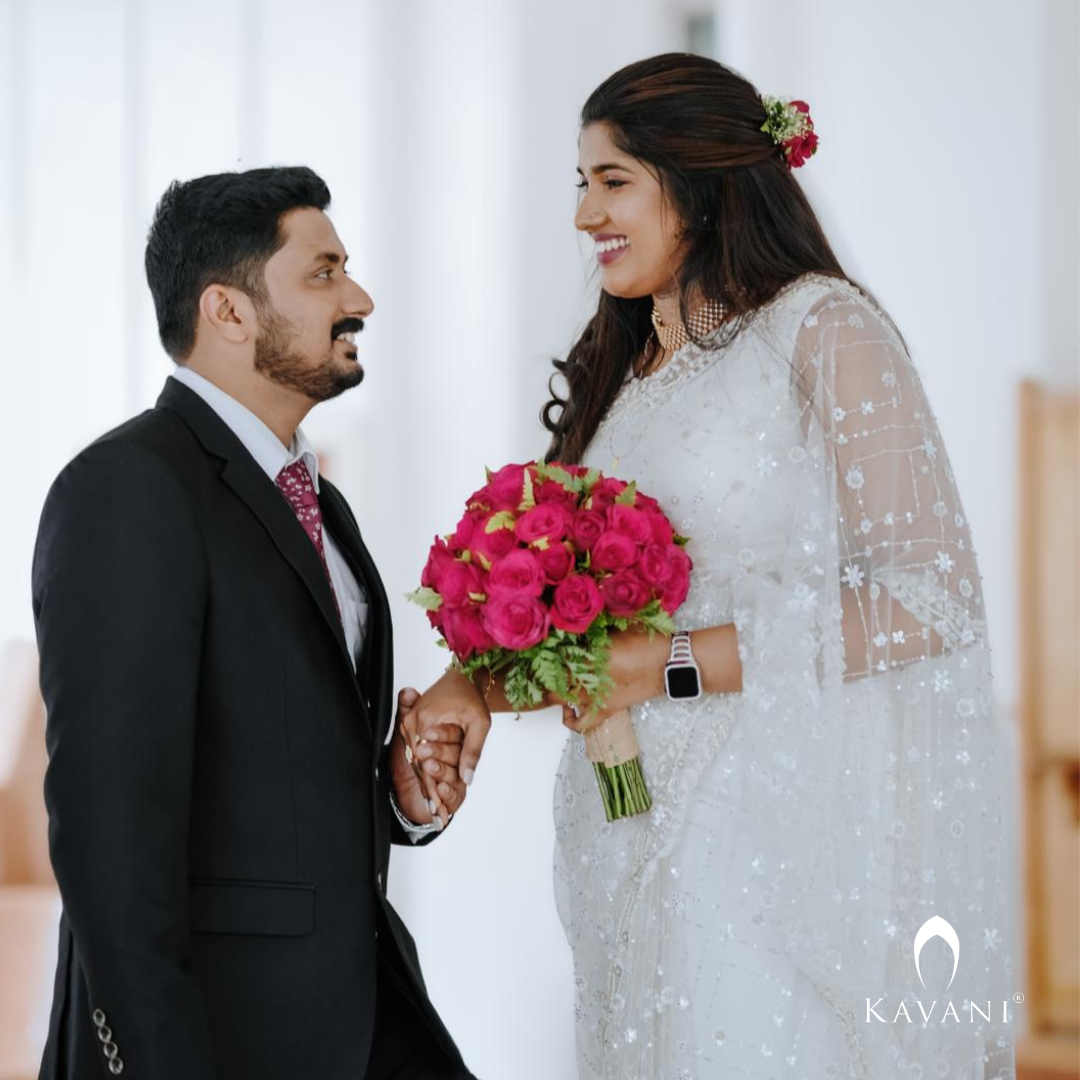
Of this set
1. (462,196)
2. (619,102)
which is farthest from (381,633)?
(462,196)

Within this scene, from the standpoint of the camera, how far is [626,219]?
2.51 m

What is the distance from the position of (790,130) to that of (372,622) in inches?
44.0

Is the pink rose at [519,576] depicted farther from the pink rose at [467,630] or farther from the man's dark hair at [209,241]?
the man's dark hair at [209,241]

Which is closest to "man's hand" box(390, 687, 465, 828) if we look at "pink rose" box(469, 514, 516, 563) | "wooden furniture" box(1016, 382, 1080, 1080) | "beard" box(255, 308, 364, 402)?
"pink rose" box(469, 514, 516, 563)

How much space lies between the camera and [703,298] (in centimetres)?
254

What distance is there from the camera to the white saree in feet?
7.21

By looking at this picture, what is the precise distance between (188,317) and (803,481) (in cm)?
102

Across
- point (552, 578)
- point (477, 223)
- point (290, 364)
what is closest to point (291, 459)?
point (290, 364)

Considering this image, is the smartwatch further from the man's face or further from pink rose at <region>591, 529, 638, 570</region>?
the man's face

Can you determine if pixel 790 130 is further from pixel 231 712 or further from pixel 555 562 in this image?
pixel 231 712

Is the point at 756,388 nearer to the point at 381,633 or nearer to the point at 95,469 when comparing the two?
the point at 381,633

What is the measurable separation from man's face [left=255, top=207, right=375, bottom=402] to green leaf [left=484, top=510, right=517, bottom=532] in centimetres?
35

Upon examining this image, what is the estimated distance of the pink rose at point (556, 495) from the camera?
2.24 m

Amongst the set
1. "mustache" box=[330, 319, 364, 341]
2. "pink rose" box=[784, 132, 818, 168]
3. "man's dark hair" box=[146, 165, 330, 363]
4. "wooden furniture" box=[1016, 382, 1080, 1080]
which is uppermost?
"pink rose" box=[784, 132, 818, 168]
